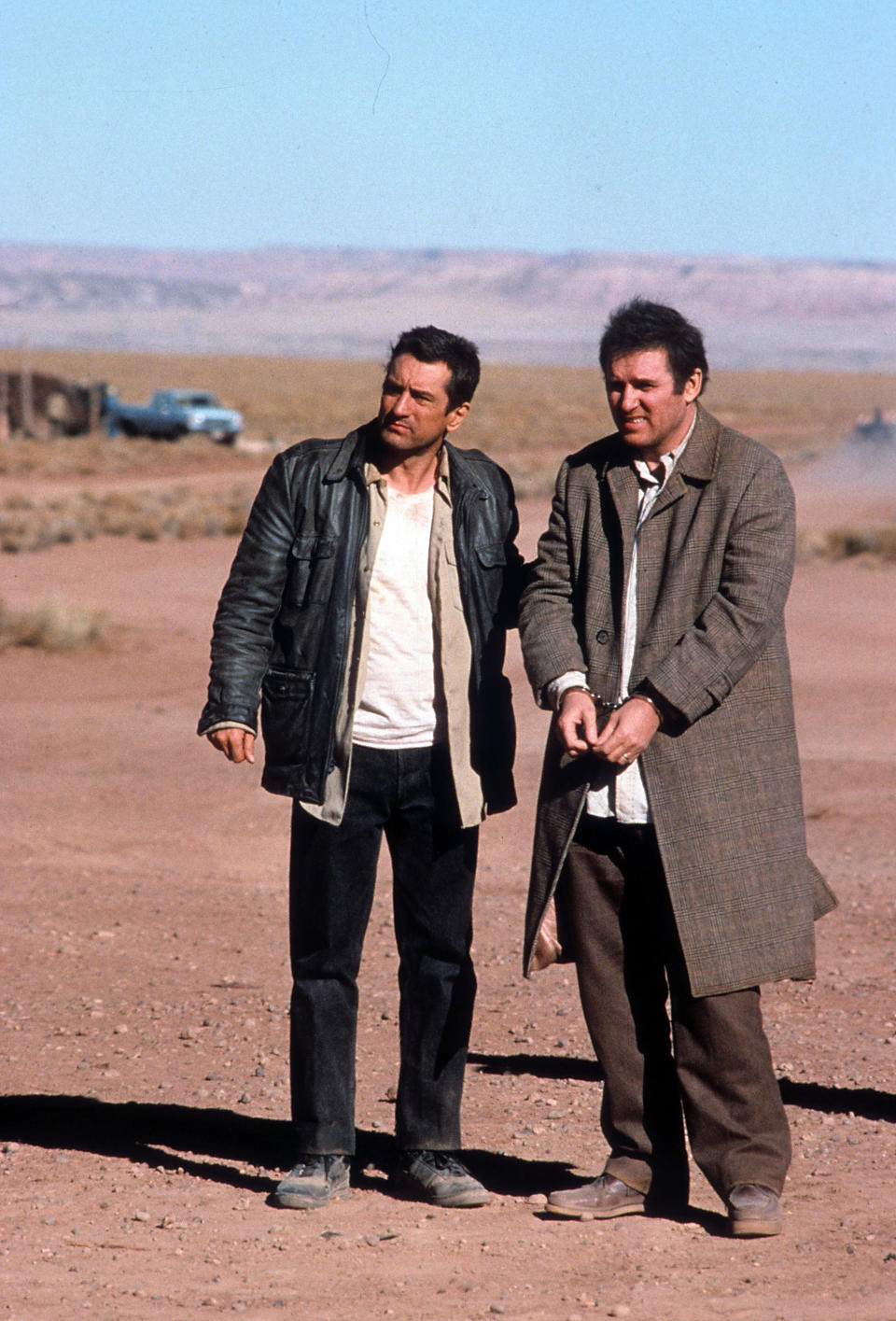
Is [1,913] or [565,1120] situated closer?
[565,1120]

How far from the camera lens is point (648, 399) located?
11.4 feet

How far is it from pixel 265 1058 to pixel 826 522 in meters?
20.0

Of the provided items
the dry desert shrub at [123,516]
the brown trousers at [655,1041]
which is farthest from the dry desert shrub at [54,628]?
the brown trousers at [655,1041]

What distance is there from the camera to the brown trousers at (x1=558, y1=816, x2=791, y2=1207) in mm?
3547

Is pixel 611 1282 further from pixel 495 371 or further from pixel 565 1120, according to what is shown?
pixel 495 371

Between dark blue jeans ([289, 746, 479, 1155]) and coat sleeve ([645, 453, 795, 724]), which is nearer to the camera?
coat sleeve ([645, 453, 795, 724])

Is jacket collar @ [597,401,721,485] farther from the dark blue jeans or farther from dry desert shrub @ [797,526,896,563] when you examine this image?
dry desert shrub @ [797,526,896,563]

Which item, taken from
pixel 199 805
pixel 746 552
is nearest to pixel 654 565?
pixel 746 552

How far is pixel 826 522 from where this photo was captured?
24.0 m

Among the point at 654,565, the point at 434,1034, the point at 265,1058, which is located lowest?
the point at 265,1058

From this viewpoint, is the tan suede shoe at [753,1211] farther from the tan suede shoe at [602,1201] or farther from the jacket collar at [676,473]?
the jacket collar at [676,473]

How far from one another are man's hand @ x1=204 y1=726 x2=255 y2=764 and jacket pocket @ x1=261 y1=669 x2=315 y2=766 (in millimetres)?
45

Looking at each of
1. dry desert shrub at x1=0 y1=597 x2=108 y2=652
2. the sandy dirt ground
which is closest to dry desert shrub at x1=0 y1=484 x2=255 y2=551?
dry desert shrub at x1=0 y1=597 x2=108 y2=652

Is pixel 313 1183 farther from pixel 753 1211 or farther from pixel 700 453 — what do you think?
pixel 700 453
